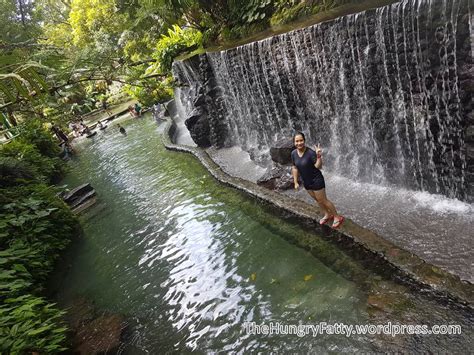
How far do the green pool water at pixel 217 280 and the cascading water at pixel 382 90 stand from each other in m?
2.52

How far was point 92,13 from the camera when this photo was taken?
32812mm

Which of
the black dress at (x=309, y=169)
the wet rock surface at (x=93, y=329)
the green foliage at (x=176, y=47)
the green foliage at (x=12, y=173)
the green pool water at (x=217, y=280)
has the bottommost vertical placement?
the green pool water at (x=217, y=280)

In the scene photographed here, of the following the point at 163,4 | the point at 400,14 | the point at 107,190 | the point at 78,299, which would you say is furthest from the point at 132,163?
the point at 400,14

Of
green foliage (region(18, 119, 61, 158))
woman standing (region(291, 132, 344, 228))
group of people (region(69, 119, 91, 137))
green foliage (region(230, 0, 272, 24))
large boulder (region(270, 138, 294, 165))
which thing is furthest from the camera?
group of people (region(69, 119, 91, 137))

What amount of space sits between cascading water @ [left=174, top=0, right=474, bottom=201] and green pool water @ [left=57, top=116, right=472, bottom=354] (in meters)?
2.52

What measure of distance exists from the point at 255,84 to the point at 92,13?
2873cm

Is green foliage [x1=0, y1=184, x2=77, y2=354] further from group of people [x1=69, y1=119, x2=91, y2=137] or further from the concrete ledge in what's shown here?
group of people [x1=69, y1=119, x2=91, y2=137]

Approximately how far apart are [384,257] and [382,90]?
348 cm

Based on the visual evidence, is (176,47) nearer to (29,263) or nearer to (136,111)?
(29,263)

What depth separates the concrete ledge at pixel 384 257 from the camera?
13.9ft

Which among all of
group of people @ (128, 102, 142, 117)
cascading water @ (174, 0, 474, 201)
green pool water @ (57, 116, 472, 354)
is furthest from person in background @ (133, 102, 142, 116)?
cascading water @ (174, 0, 474, 201)

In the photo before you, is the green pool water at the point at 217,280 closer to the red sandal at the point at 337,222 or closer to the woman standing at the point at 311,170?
the red sandal at the point at 337,222

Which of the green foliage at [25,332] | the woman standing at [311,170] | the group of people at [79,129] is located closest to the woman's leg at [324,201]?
the woman standing at [311,170]

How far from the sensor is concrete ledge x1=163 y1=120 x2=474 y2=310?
423cm
